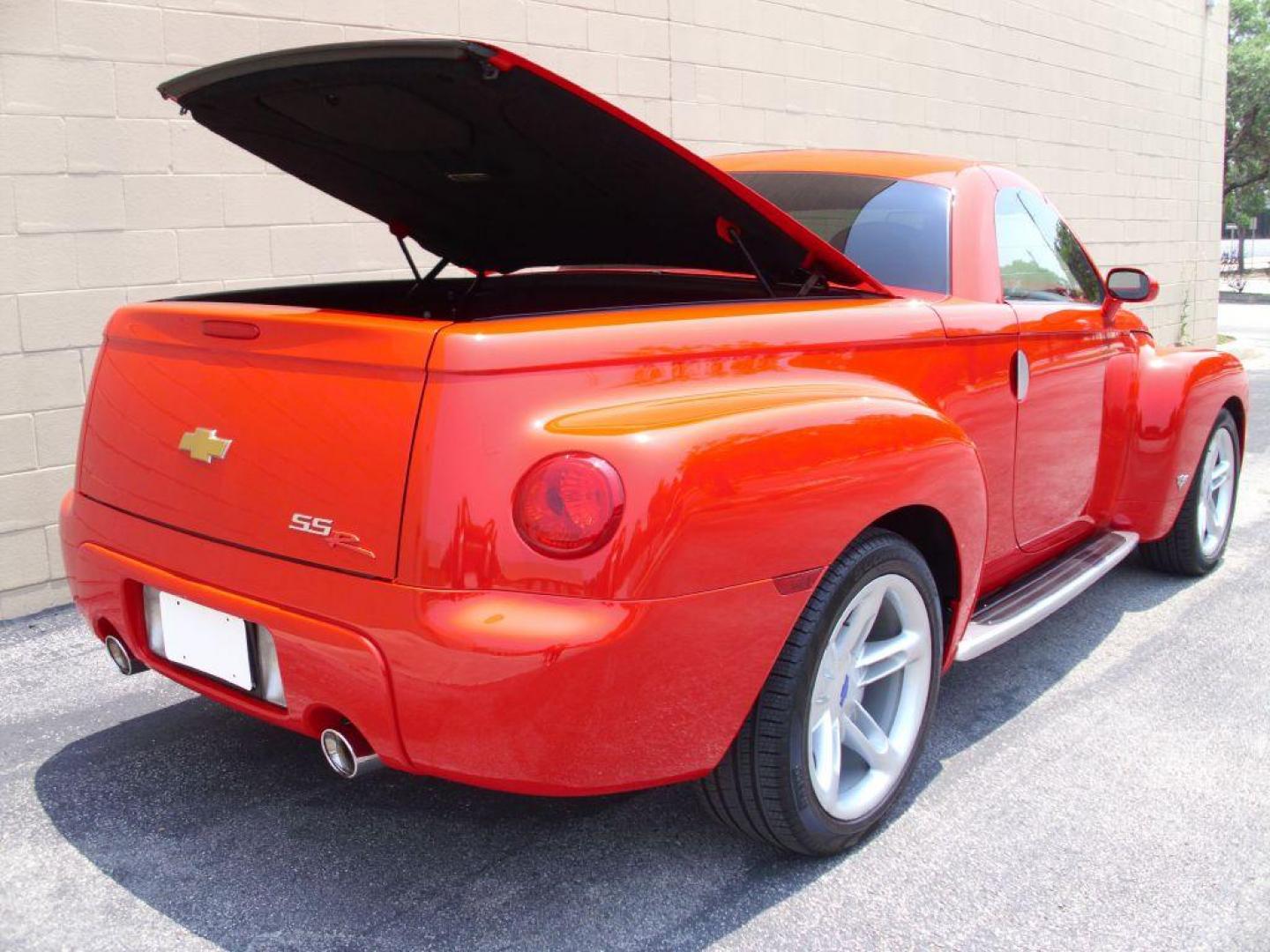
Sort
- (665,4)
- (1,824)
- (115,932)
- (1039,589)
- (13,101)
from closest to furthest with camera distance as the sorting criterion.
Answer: (115,932), (1,824), (1039,589), (13,101), (665,4)

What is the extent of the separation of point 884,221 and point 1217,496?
7.65ft

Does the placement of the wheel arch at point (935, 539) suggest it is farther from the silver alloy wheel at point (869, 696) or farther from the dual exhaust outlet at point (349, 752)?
the dual exhaust outlet at point (349, 752)

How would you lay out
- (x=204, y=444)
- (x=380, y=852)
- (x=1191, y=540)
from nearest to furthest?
(x=204, y=444), (x=380, y=852), (x=1191, y=540)

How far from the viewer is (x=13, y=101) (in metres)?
4.31

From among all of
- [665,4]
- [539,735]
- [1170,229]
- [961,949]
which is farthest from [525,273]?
[1170,229]

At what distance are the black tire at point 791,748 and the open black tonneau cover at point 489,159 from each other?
0.78m

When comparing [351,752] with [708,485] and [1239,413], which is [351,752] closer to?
[708,485]

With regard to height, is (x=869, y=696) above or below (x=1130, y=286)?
below

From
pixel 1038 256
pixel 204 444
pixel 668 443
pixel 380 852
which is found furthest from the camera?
pixel 1038 256

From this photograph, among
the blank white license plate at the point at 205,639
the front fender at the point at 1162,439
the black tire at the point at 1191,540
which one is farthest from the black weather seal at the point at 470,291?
the black tire at the point at 1191,540

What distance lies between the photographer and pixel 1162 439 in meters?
4.20

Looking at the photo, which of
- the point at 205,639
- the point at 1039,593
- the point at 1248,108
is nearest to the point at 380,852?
the point at 205,639

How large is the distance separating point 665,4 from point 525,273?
12.2ft

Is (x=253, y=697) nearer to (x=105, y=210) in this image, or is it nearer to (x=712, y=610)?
(x=712, y=610)
